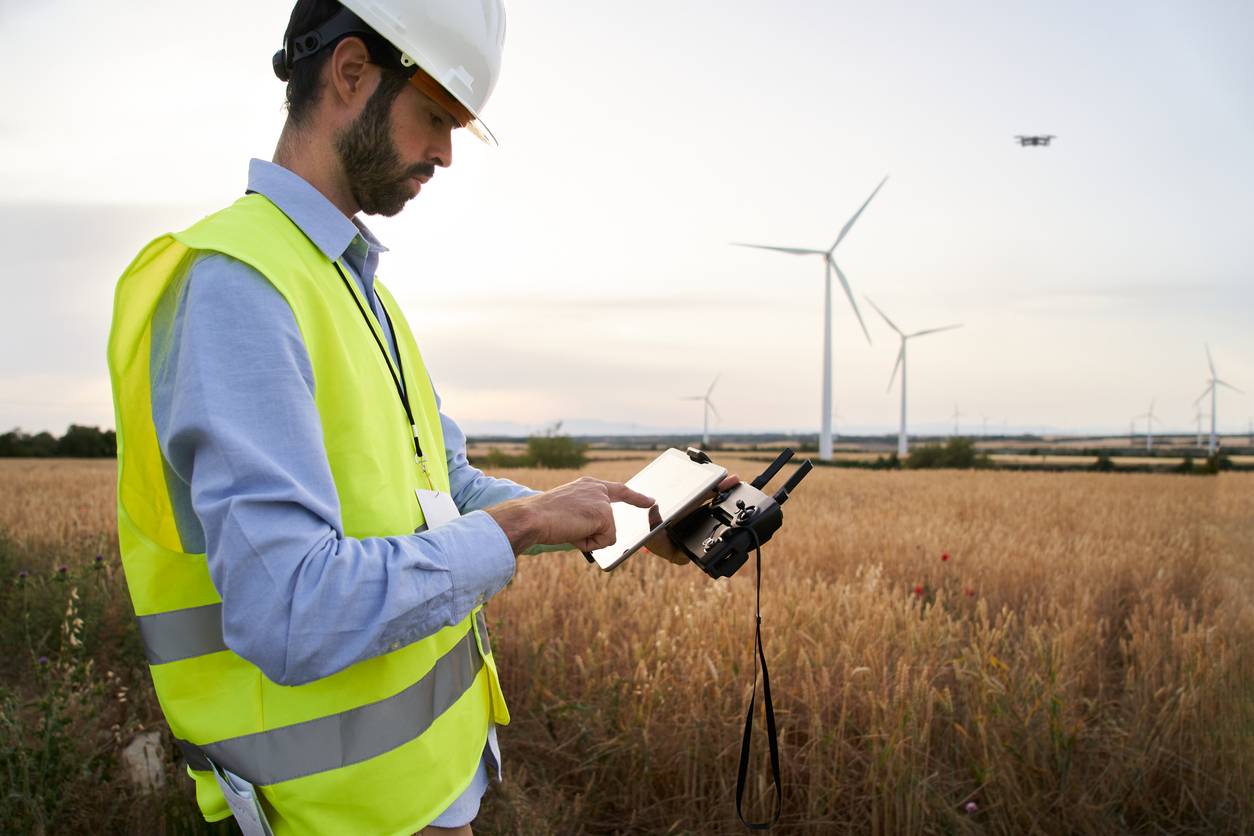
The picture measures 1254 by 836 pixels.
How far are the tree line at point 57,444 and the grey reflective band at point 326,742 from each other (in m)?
40.3

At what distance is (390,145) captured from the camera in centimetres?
158

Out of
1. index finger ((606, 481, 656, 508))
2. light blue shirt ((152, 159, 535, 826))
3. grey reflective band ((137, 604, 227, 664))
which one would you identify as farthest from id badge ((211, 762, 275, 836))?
index finger ((606, 481, 656, 508))

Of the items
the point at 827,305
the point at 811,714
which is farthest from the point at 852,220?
the point at 811,714

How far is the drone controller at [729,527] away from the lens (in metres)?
2.04

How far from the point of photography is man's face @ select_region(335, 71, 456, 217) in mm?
1573

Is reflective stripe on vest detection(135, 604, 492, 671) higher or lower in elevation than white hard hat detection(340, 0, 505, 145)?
lower

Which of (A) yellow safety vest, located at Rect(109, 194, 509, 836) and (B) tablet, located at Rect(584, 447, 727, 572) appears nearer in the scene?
(A) yellow safety vest, located at Rect(109, 194, 509, 836)

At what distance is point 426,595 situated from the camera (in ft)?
4.20

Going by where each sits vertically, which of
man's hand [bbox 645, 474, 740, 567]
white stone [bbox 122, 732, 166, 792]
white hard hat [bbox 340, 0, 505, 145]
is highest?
white hard hat [bbox 340, 0, 505, 145]

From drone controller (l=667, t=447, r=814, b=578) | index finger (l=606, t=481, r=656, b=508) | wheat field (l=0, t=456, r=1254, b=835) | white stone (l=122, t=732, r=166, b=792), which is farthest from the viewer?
white stone (l=122, t=732, r=166, b=792)

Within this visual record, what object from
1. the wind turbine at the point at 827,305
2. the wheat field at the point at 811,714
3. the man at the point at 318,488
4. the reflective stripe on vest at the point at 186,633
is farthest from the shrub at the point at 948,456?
the reflective stripe on vest at the point at 186,633

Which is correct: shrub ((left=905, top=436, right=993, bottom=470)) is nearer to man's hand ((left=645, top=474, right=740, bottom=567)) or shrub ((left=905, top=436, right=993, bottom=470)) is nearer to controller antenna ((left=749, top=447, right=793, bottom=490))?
controller antenna ((left=749, top=447, right=793, bottom=490))

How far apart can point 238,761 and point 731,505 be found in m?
1.28

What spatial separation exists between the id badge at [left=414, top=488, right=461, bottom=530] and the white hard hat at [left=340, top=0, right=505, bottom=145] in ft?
2.69
